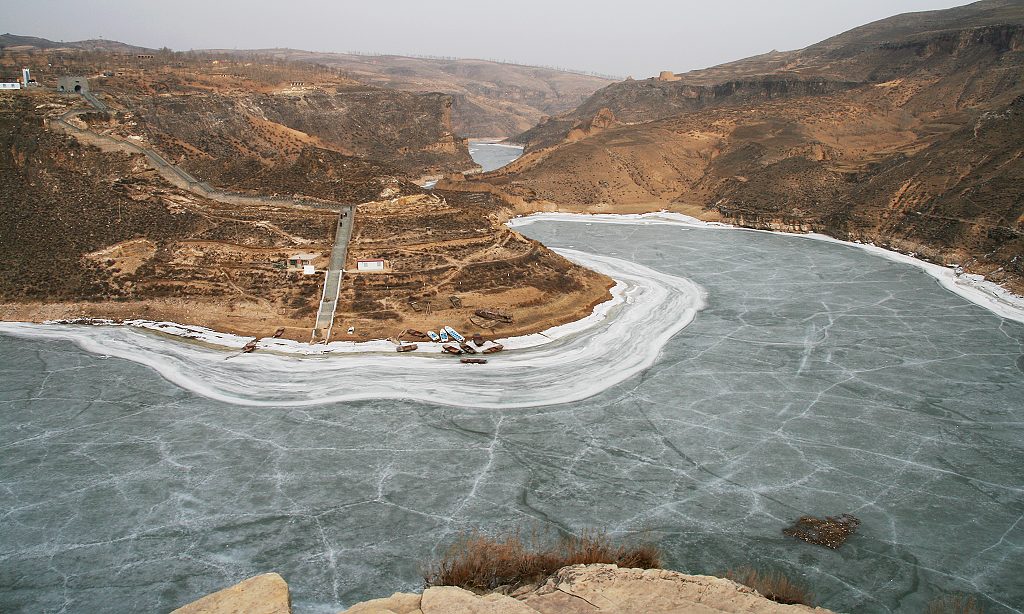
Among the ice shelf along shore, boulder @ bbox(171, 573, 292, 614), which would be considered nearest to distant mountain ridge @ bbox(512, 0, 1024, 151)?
the ice shelf along shore

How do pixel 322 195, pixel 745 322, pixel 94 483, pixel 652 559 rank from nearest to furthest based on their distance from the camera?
pixel 652 559, pixel 94 483, pixel 745 322, pixel 322 195

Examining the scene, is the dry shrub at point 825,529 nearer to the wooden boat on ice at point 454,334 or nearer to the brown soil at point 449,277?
the wooden boat on ice at point 454,334

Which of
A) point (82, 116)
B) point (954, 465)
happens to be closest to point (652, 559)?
point (954, 465)

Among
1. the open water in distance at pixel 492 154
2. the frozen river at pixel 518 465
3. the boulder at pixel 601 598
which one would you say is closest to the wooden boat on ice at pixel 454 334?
the frozen river at pixel 518 465

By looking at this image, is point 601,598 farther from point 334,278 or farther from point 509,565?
point 334,278

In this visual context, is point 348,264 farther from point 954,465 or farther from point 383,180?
point 954,465

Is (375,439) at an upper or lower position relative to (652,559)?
lower

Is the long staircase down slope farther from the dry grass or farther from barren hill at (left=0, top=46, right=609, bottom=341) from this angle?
the dry grass

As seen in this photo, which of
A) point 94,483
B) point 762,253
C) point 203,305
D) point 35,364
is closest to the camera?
point 94,483
